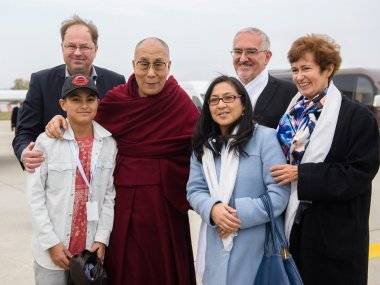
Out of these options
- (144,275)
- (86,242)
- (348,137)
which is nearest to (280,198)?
(348,137)

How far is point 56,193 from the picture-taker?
7.54ft

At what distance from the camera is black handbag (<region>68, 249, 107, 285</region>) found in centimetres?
215

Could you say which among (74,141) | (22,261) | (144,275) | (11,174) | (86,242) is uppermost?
(74,141)

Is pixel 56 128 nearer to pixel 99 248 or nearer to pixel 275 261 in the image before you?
pixel 99 248

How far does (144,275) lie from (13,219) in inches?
155

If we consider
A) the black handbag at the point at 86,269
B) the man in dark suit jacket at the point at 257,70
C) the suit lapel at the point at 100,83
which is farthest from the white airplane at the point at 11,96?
the black handbag at the point at 86,269

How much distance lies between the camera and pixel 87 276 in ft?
7.06

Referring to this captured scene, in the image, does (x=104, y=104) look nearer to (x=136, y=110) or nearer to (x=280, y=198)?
(x=136, y=110)

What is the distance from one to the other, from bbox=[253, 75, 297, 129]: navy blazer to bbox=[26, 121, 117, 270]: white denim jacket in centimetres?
105

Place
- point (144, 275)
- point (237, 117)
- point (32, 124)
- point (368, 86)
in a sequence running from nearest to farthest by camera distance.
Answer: point (237, 117)
point (144, 275)
point (32, 124)
point (368, 86)

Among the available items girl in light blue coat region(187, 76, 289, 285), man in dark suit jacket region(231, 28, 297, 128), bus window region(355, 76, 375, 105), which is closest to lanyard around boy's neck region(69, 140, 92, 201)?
girl in light blue coat region(187, 76, 289, 285)

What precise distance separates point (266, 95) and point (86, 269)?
1.56 meters

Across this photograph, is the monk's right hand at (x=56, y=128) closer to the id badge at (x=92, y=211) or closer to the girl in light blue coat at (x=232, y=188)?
the id badge at (x=92, y=211)

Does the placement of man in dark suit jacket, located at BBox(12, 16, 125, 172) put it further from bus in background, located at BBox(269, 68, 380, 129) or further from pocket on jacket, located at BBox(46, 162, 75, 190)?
bus in background, located at BBox(269, 68, 380, 129)
